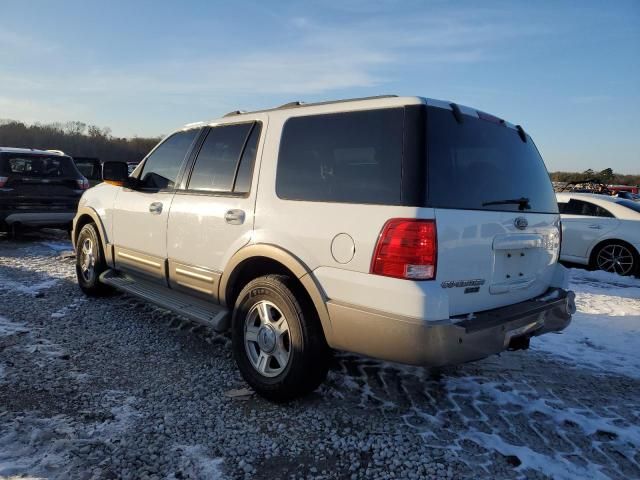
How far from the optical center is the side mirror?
448 centimetres

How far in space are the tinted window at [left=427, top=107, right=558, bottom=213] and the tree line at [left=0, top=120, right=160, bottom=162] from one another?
50956 mm

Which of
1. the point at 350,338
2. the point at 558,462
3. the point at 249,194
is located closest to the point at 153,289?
the point at 249,194

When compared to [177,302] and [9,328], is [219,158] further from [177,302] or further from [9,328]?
[9,328]

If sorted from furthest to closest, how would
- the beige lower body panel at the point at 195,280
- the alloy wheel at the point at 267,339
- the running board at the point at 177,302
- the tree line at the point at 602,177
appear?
1. the tree line at the point at 602,177
2. the beige lower body panel at the point at 195,280
3. the running board at the point at 177,302
4. the alloy wheel at the point at 267,339

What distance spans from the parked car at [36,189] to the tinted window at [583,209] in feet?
30.9

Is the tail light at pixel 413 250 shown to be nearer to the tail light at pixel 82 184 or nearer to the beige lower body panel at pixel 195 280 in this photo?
the beige lower body panel at pixel 195 280

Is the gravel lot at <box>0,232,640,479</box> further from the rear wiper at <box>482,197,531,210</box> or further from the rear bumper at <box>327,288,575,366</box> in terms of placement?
the rear wiper at <box>482,197,531,210</box>

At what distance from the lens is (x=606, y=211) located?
803cm

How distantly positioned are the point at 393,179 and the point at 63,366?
2.86m

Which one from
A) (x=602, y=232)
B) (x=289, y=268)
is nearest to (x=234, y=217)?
(x=289, y=268)

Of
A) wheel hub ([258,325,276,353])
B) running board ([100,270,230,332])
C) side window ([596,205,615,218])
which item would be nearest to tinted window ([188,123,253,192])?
running board ([100,270,230,332])

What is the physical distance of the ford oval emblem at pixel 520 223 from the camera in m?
2.93

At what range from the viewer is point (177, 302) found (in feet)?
12.6

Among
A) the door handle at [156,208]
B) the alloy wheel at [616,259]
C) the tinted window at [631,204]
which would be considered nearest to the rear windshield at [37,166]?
the door handle at [156,208]
